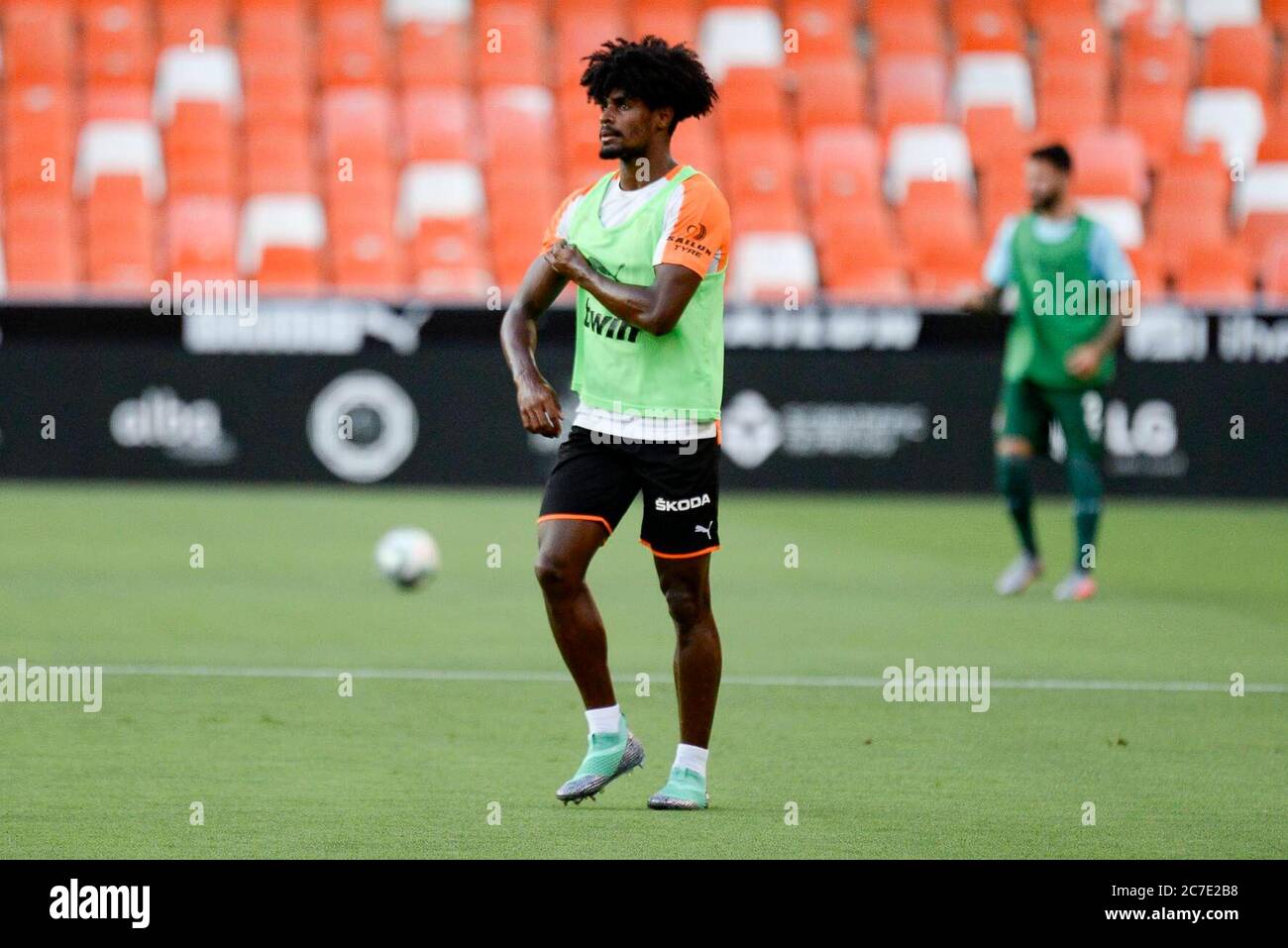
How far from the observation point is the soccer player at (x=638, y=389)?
6.16 meters

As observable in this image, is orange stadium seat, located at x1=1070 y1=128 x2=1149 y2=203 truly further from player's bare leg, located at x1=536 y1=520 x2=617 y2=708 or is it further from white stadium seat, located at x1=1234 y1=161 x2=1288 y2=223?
player's bare leg, located at x1=536 y1=520 x2=617 y2=708

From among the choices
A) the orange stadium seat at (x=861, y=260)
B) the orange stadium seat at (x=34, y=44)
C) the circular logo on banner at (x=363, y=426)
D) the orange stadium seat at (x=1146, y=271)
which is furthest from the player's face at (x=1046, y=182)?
the orange stadium seat at (x=34, y=44)

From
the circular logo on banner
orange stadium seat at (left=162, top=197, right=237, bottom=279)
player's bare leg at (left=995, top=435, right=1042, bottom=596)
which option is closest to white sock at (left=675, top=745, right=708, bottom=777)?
player's bare leg at (left=995, top=435, right=1042, bottom=596)

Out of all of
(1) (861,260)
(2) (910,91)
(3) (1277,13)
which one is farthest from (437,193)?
(3) (1277,13)

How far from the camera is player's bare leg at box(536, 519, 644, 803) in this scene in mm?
6199

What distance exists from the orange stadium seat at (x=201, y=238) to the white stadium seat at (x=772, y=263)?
4.56 meters

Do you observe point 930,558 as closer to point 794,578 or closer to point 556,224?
point 794,578

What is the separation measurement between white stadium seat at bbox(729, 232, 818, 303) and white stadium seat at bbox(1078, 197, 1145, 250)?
2671 mm

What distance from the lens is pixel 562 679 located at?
8922mm

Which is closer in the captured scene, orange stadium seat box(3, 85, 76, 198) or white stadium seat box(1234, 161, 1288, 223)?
orange stadium seat box(3, 85, 76, 198)

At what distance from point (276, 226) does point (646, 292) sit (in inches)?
Answer: 556

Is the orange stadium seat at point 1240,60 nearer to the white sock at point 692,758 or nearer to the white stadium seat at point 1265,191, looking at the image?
the white stadium seat at point 1265,191

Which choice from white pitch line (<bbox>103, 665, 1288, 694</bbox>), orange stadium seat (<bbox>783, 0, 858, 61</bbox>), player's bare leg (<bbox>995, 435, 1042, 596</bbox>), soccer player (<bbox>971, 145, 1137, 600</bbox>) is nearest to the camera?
white pitch line (<bbox>103, 665, 1288, 694</bbox>)
